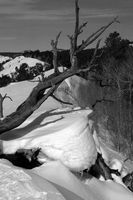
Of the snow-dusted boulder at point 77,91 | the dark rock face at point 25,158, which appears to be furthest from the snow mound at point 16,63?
the dark rock face at point 25,158

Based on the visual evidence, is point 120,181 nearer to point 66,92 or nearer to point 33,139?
point 33,139

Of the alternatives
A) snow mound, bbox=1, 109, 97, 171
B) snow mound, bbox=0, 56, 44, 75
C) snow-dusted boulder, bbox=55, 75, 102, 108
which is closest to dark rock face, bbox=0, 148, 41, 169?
snow mound, bbox=1, 109, 97, 171

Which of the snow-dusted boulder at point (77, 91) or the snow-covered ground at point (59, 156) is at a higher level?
the snow-covered ground at point (59, 156)

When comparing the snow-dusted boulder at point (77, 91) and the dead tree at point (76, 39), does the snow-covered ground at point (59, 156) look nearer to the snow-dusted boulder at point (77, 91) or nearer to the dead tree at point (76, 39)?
the dead tree at point (76, 39)

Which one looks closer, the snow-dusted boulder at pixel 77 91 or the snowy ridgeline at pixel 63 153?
the snowy ridgeline at pixel 63 153

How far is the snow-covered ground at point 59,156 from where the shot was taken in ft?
16.1

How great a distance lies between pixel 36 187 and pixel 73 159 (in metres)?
1.92

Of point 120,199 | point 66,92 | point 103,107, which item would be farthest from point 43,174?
point 103,107

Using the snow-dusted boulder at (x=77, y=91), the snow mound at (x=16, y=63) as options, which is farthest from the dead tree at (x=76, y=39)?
the snow mound at (x=16, y=63)

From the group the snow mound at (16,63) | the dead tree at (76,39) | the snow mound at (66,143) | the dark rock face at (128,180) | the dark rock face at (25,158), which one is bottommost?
the snow mound at (16,63)

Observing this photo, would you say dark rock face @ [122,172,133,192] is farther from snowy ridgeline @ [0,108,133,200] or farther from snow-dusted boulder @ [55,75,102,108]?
snow-dusted boulder @ [55,75,102,108]

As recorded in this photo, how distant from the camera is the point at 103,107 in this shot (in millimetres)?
35344

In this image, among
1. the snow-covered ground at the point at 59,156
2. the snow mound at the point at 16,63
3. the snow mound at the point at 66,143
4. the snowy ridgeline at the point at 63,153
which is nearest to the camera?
the snow-covered ground at the point at 59,156

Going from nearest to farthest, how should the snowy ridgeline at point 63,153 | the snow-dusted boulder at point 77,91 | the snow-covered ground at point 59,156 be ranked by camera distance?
1. the snow-covered ground at point 59,156
2. the snowy ridgeline at point 63,153
3. the snow-dusted boulder at point 77,91
